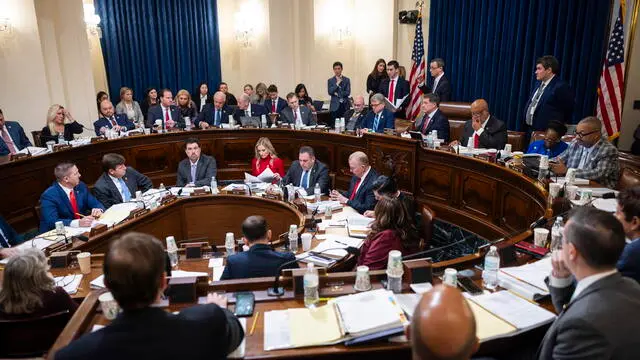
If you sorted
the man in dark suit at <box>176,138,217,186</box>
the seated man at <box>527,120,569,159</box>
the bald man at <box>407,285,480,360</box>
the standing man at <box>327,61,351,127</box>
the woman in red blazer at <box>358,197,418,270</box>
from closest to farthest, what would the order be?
the bald man at <box>407,285,480,360</box> → the woman in red blazer at <box>358,197,418,270</box> → the seated man at <box>527,120,569,159</box> → the man in dark suit at <box>176,138,217,186</box> → the standing man at <box>327,61,351,127</box>

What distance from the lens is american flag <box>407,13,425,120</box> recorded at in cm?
884

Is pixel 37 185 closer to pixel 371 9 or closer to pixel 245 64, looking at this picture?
pixel 245 64

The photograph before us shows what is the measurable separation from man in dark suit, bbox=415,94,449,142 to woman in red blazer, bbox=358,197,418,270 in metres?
3.45

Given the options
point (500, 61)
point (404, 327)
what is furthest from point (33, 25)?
point (404, 327)

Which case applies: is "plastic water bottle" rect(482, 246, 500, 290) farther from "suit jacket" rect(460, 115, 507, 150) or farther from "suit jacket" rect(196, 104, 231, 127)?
"suit jacket" rect(196, 104, 231, 127)

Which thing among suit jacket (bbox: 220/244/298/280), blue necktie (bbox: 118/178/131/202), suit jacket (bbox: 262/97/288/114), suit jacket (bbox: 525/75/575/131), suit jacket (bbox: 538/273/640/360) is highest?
suit jacket (bbox: 525/75/575/131)

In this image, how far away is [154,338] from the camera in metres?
1.52

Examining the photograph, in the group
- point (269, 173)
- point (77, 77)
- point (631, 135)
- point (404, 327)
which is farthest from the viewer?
point (77, 77)

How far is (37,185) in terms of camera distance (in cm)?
591

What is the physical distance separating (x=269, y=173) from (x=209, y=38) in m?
6.28

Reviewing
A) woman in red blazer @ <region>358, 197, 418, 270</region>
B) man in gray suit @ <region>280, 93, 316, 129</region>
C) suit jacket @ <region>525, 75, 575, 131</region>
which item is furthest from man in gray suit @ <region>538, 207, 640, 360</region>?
man in gray suit @ <region>280, 93, 316, 129</region>

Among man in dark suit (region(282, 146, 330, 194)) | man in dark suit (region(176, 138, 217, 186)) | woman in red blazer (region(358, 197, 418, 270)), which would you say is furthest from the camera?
man in dark suit (region(176, 138, 217, 186))

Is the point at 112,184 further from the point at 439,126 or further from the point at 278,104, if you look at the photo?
the point at 278,104

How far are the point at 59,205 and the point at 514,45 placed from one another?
22.1 ft
